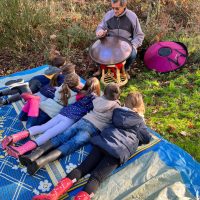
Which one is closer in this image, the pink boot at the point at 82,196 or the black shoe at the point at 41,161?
the pink boot at the point at 82,196

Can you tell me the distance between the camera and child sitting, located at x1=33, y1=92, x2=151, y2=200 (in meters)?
3.25

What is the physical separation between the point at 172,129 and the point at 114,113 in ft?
3.96

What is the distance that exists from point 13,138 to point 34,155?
0.50 m

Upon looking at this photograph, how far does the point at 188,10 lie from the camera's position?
817cm

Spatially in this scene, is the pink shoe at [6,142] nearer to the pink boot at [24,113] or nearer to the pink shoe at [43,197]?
the pink boot at [24,113]

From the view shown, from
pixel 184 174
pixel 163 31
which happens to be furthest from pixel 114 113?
pixel 163 31

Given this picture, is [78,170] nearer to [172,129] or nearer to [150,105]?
[172,129]

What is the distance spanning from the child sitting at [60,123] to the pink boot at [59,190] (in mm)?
739

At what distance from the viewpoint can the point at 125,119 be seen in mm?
3676

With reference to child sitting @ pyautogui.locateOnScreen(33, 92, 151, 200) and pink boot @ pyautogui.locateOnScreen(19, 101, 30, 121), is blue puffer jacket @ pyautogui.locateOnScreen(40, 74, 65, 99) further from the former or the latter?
child sitting @ pyautogui.locateOnScreen(33, 92, 151, 200)

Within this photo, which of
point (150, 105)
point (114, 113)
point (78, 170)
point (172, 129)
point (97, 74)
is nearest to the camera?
point (78, 170)

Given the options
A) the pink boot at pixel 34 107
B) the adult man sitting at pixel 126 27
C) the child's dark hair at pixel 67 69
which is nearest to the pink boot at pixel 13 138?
the pink boot at pixel 34 107

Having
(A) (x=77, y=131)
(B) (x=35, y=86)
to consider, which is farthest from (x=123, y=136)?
(B) (x=35, y=86)

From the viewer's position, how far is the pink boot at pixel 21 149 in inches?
147
